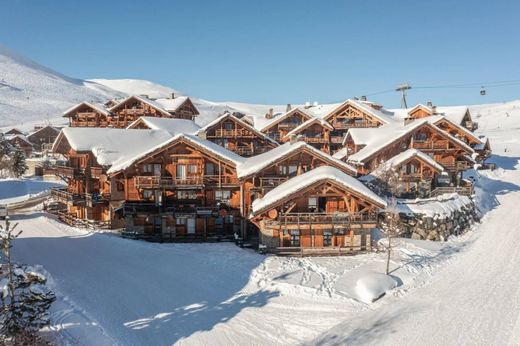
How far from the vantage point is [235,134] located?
4803 cm

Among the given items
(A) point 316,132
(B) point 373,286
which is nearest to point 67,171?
(B) point 373,286

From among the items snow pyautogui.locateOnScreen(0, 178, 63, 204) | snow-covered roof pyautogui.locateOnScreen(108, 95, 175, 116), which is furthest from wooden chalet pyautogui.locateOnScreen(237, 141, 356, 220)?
snow-covered roof pyautogui.locateOnScreen(108, 95, 175, 116)

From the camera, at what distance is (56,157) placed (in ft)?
227

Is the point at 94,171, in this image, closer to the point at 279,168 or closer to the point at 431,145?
the point at 279,168

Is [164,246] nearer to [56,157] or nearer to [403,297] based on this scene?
[403,297]

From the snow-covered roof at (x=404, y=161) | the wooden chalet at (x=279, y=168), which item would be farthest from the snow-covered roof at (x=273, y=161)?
the snow-covered roof at (x=404, y=161)

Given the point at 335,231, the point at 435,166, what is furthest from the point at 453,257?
the point at 435,166

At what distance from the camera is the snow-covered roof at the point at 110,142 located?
113ft

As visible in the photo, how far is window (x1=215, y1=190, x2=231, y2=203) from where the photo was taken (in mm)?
33500

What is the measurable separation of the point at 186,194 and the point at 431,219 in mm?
22073

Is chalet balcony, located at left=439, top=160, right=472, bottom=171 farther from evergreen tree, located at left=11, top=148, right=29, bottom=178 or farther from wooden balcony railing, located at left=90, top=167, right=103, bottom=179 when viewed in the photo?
evergreen tree, located at left=11, top=148, right=29, bottom=178

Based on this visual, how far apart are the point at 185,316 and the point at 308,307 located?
659 cm

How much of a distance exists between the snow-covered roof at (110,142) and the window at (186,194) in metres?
4.97

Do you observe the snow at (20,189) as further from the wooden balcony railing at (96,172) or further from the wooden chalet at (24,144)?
the wooden chalet at (24,144)
